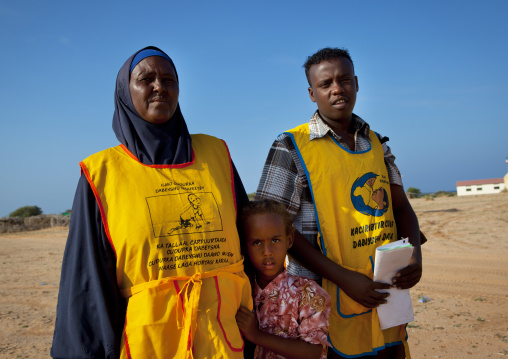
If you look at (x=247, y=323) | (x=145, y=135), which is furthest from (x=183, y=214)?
(x=247, y=323)

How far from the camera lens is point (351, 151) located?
8.86 feet

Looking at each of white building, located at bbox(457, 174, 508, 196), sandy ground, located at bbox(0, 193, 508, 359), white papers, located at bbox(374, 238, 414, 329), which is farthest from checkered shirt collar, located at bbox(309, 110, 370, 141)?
white building, located at bbox(457, 174, 508, 196)

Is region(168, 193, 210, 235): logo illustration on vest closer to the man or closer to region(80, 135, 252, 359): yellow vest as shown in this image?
region(80, 135, 252, 359): yellow vest

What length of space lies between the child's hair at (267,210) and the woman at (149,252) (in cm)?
19

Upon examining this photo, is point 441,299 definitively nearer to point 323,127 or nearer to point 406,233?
point 406,233

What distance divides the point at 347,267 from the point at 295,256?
314 mm

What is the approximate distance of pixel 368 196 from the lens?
2551 mm

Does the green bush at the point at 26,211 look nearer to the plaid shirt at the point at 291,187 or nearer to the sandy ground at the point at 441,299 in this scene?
the sandy ground at the point at 441,299

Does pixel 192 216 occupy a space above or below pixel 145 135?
below

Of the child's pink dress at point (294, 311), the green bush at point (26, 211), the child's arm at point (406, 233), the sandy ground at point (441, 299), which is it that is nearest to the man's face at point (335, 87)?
the child's arm at point (406, 233)

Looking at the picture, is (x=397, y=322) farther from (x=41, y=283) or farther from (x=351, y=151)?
(x=41, y=283)

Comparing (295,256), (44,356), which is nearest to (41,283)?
(44,356)

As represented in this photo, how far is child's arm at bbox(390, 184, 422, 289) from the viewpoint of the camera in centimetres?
245

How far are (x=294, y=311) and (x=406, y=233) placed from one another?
984mm
